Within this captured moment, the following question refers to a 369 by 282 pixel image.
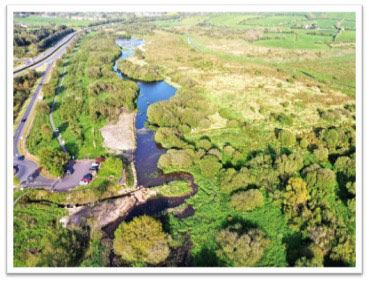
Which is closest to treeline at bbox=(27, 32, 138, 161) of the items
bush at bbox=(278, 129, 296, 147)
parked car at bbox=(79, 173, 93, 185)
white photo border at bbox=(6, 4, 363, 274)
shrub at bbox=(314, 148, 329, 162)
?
parked car at bbox=(79, 173, 93, 185)

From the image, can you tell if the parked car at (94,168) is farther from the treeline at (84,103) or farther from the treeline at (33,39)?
the treeline at (33,39)

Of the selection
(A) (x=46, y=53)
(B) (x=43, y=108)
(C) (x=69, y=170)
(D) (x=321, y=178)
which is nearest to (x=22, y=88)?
(B) (x=43, y=108)

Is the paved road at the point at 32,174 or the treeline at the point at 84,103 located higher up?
the treeline at the point at 84,103

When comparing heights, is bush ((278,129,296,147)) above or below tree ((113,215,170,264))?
above

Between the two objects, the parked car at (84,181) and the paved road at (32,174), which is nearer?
the paved road at (32,174)

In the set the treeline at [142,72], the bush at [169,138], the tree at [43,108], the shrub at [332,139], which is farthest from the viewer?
the treeline at [142,72]

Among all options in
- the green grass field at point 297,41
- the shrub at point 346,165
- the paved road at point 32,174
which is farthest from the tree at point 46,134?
the green grass field at point 297,41

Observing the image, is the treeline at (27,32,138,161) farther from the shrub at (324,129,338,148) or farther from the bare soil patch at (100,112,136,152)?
the shrub at (324,129,338,148)
